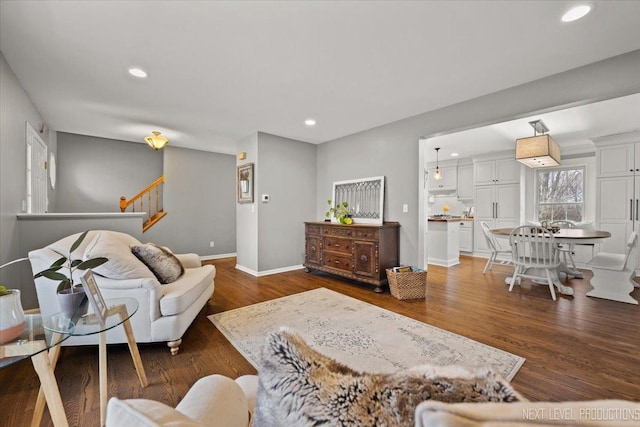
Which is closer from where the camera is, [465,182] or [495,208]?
[495,208]

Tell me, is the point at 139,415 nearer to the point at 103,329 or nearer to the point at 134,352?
the point at 103,329

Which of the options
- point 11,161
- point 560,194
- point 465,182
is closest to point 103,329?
point 11,161

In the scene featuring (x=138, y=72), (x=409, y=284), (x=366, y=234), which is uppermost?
(x=138, y=72)

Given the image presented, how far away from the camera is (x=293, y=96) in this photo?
3.23 metres

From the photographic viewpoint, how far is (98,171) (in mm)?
5387

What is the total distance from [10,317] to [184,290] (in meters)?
1.20

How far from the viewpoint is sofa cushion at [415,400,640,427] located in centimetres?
31

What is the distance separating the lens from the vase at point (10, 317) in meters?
1.09

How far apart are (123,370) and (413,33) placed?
3216mm

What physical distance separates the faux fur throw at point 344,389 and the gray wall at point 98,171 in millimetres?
6370

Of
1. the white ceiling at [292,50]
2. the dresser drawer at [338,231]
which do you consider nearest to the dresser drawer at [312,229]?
the dresser drawer at [338,231]

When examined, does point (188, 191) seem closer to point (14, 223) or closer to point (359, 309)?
point (14, 223)

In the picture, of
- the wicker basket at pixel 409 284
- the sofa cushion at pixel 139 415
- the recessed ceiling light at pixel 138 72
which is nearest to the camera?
the sofa cushion at pixel 139 415

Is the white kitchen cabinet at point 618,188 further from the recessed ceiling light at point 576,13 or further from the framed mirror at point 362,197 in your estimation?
the recessed ceiling light at point 576,13
